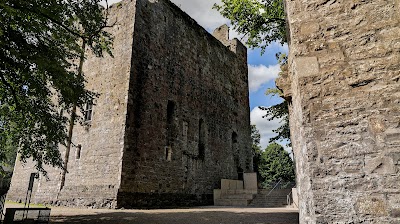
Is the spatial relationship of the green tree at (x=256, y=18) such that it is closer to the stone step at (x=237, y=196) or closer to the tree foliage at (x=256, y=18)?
the tree foliage at (x=256, y=18)

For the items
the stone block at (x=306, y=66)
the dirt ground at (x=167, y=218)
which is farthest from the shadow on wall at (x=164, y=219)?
the stone block at (x=306, y=66)

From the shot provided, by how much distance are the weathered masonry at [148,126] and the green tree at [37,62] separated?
325cm

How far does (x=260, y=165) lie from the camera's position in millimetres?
35250

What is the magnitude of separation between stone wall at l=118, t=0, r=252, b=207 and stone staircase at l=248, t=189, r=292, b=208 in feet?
8.20

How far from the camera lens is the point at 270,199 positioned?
48.2 feet

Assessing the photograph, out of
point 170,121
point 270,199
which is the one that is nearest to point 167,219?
point 170,121

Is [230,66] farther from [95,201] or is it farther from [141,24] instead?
[95,201]

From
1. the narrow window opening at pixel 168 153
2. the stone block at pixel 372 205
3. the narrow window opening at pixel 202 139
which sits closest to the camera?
the stone block at pixel 372 205

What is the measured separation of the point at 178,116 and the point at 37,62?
9.47 m

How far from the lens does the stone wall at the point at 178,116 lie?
12.2 metres

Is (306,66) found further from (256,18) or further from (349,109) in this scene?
(256,18)

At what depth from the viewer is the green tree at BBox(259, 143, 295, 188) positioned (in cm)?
Answer: 3306

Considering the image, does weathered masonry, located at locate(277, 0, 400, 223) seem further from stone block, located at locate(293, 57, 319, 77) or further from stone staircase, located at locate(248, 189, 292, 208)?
stone staircase, located at locate(248, 189, 292, 208)

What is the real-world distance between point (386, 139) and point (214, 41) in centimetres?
1763
